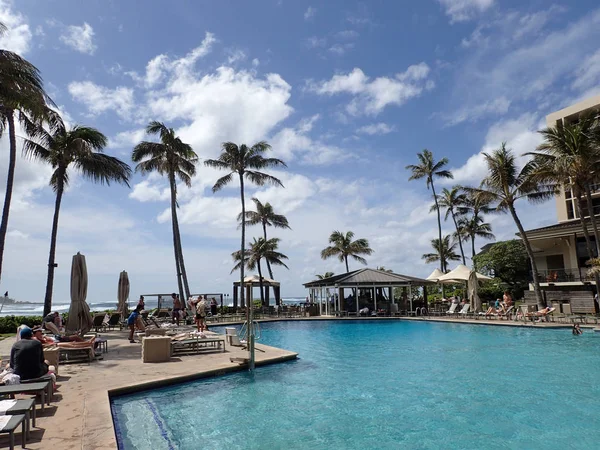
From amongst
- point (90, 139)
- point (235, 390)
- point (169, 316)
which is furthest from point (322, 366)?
point (90, 139)

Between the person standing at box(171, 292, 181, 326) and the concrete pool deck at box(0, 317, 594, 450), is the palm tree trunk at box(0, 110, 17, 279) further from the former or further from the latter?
the person standing at box(171, 292, 181, 326)

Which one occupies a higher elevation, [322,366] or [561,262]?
[561,262]

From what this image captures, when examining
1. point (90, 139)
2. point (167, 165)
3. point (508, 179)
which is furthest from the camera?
point (167, 165)

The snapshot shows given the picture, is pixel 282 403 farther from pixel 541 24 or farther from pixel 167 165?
pixel 167 165

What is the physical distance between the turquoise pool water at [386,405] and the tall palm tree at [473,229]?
28.2m

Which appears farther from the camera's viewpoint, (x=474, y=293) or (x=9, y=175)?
(x=474, y=293)

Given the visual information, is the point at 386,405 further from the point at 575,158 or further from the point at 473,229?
the point at 473,229

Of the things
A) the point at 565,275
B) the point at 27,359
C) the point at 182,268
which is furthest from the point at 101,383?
the point at 565,275

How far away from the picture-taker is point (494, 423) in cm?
632

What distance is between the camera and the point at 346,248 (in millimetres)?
41375

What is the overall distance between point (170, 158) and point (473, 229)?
94.6 ft

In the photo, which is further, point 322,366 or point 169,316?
point 169,316

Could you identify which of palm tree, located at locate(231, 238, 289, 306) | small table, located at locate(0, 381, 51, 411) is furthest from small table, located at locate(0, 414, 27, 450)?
palm tree, located at locate(231, 238, 289, 306)

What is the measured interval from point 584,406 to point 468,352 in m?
5.64
